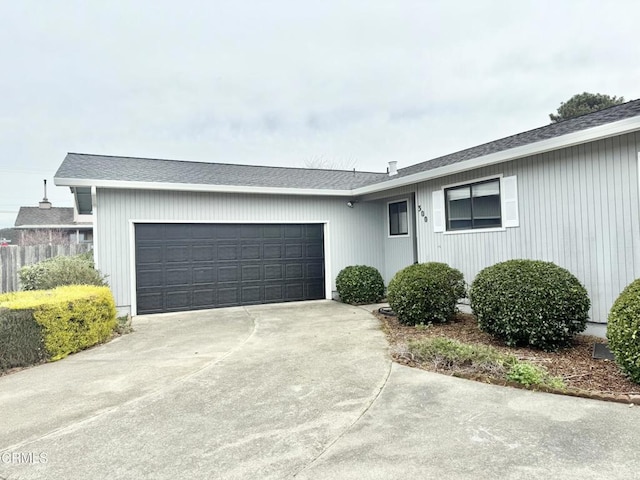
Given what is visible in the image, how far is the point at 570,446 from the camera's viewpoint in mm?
2650

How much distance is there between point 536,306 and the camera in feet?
16.1

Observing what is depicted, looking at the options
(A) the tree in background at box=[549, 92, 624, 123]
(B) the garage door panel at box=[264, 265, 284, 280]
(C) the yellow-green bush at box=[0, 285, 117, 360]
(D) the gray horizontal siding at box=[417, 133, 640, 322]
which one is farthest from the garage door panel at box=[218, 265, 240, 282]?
(A) the tree in background at box=[549, 92, 624, 123]

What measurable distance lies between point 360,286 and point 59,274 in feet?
21.3

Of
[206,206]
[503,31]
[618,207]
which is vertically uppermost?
[503,31]

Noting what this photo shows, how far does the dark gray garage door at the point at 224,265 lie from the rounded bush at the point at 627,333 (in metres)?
7.36

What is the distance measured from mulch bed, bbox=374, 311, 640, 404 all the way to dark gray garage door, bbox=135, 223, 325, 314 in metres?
3.77

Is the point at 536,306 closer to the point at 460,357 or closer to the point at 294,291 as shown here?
the point at 460,357

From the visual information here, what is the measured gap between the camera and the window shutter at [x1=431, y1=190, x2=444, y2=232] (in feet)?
27.6

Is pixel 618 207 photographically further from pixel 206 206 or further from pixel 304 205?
pixel 206 206

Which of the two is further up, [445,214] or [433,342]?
[445,214]

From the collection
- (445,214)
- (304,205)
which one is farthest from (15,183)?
(445,214)

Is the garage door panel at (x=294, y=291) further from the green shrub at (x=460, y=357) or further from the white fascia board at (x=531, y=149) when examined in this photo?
the green shrub at (x=460, y=357)

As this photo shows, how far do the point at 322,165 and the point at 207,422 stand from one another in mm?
24130

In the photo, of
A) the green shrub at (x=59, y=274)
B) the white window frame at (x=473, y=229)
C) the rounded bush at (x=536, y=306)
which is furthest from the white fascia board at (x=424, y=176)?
the rounded bush at (x=536, y=306)
